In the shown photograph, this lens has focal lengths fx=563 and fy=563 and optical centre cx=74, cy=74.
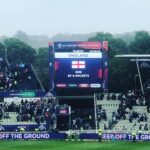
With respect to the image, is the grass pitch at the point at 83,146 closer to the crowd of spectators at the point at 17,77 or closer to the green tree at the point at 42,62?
the crowd of spectators at the point at 17,77

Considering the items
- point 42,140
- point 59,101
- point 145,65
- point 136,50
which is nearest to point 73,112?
point 59,101

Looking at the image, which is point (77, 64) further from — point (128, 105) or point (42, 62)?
point (42, 62)

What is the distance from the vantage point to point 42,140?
190ft

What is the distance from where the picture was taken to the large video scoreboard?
71.2m

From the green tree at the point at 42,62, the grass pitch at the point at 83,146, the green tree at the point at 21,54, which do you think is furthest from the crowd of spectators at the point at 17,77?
the green tree at the point at 21,54

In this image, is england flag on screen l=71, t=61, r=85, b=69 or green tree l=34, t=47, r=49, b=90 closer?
england flag on screen l=71, t=61, r=85, b=69

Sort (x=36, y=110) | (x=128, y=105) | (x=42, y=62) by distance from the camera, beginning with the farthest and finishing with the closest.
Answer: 1. (x=42, y=62)
2. (x=128, y=105)
3. (x=36, y=110)

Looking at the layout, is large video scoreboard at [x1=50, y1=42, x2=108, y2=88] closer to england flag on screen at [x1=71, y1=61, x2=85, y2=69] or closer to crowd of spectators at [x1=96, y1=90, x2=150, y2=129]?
england flag on screen at [x1=71, y1=61, x2=85, y2=69]

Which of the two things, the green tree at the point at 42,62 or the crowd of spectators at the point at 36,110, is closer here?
the crowd of spectators at the point at 36,110

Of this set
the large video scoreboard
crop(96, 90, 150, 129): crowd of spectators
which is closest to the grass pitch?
crop(96, 90, 150, 129): crowd of spectators

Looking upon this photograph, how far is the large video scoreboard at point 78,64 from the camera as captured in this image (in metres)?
71.2

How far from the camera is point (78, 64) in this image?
7125 centimetres

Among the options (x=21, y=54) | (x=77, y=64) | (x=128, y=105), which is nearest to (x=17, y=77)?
(x=77, y=64)

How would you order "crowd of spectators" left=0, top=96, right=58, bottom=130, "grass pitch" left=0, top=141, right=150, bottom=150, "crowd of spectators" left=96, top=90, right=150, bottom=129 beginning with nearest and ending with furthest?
"grass pitch" left=0, top=141, right=150, bottom=150, "crowd of spectators" left=0, top=96, right=58, bottom=130, "crowd of spectators" left=96, top=90, right=150, bottom=129
